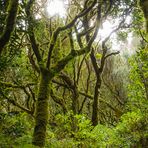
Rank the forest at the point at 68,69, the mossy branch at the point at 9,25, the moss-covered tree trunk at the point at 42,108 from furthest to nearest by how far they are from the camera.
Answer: the moss-covered tree trunk at the point at 42,108
the forest at the point at 68,69
the mossy branch at the point at 9,25

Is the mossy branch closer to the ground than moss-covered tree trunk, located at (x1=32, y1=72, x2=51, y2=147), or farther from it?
farther from it

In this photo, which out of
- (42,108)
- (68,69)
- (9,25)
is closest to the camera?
(9,25)

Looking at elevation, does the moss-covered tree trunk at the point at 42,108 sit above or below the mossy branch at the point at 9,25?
below

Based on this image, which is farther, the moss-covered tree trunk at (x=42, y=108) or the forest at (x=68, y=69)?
the moss-covered tree trunk at (x=42, y=108)

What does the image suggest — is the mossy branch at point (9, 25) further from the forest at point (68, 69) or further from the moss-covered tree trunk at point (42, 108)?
the moss-covered tree trunk at point (42, 108)

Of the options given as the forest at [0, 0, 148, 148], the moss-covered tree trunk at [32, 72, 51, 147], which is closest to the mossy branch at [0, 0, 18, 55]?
the forest at [0, 0, 148, 148]

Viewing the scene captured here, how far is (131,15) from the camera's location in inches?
575

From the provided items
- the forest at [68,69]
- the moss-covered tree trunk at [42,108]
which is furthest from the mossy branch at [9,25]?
the moss-covered tree trunk at [42,108]

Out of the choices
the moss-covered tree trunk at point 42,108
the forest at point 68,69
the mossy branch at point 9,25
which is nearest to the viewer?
the mossy branch at point 9,25

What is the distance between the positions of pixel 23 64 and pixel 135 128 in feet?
23.8

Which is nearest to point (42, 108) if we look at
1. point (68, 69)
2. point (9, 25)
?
point (9, 25)

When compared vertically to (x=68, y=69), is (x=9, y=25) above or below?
below

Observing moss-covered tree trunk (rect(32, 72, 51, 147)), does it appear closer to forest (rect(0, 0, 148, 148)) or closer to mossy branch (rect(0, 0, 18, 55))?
forest (rect(0, 0, 148, 148))

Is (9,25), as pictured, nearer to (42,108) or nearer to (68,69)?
(42,108)
